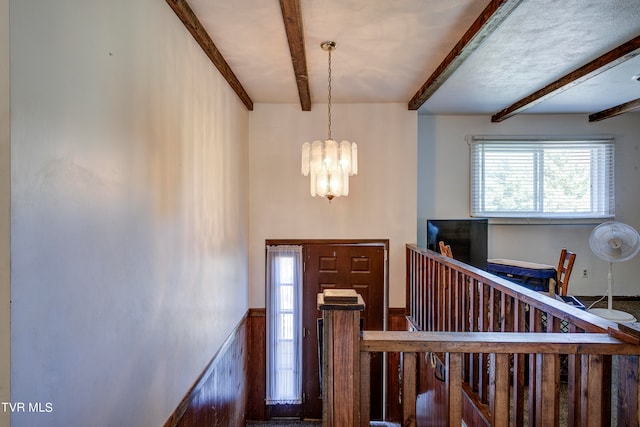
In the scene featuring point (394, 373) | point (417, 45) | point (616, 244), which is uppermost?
point (417, 45)

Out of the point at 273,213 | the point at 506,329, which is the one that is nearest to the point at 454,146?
the point at 273,213

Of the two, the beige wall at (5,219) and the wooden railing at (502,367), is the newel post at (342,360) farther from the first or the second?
the beige wall at (5,219)

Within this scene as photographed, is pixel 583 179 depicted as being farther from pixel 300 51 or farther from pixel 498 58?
pixel 300 51

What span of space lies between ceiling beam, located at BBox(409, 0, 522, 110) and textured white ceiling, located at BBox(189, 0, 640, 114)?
53 millimetres

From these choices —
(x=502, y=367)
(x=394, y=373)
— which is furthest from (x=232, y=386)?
(x=502, y=367)

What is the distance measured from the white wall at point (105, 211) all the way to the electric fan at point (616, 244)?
452 cm

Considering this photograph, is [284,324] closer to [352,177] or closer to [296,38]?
[352,177]

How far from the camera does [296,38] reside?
249cm

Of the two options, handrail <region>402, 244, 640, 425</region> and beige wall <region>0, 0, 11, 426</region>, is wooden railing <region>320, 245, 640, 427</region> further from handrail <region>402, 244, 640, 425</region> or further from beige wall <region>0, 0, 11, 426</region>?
beige wall <region>0, 0, 11, 426</region>

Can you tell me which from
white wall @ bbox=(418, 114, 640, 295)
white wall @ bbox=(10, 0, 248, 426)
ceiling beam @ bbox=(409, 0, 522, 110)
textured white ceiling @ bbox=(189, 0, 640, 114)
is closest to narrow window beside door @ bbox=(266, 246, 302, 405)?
white wall @ bbox=(10, 0, 248, 426)

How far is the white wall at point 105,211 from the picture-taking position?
1016mm

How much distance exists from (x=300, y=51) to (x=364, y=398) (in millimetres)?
2475

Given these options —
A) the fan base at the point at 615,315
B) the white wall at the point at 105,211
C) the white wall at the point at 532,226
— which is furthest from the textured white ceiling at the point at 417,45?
the fan base at the point at 615,315

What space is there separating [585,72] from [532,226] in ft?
7.80
